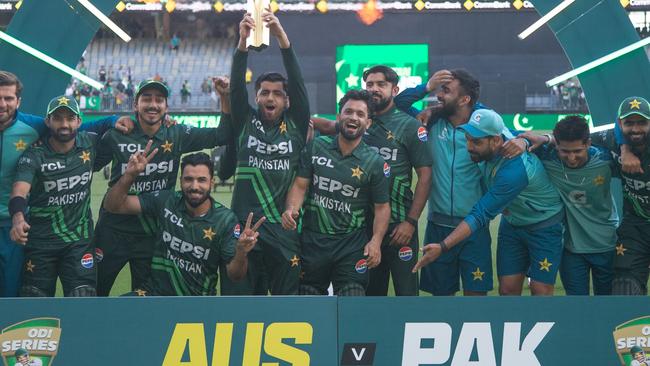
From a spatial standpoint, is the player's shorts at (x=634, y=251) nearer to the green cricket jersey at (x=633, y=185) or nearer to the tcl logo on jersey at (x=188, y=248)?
the green cricket jersey at (x=633, y=185)

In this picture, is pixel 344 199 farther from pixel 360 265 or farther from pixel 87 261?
pixel 87 261

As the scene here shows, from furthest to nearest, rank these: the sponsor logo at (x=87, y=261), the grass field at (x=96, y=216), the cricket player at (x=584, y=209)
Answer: the grass field at (x=96, y=216) → the cricket player at (x=584, y=209) → the sponsor logo at (x=87, y=261)

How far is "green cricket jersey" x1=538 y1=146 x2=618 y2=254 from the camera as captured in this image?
6.51m

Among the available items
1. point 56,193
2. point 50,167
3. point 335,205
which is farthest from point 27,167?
point 335,205

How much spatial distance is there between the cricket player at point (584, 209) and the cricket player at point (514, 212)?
0.09 m

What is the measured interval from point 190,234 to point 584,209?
2.81 metres

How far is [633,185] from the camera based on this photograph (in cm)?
645

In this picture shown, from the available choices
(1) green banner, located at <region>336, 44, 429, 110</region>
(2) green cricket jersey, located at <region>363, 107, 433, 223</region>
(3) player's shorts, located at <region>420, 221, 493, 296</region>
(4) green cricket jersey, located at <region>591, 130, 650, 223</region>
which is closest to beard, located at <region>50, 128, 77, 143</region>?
(2) green cricket jersey, located at <region>363, 107, 433, 223</region>

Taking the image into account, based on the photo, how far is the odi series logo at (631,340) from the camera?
17.5ft

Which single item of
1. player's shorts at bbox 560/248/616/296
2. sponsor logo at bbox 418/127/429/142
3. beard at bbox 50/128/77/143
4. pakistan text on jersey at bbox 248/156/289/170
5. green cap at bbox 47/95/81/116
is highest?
green cap at bbox 47/95/81/116

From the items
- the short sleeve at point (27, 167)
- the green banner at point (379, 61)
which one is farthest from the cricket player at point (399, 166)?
the green banner at point (379, 61)

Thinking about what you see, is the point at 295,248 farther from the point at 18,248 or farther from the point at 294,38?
the point at 294,38

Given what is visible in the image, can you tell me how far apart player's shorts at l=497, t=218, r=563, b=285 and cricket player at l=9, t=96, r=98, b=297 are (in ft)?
9.80

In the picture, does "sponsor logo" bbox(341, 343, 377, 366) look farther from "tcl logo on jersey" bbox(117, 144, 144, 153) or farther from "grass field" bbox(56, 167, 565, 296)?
"grass field" bbox(56, 167, 565, 296)
